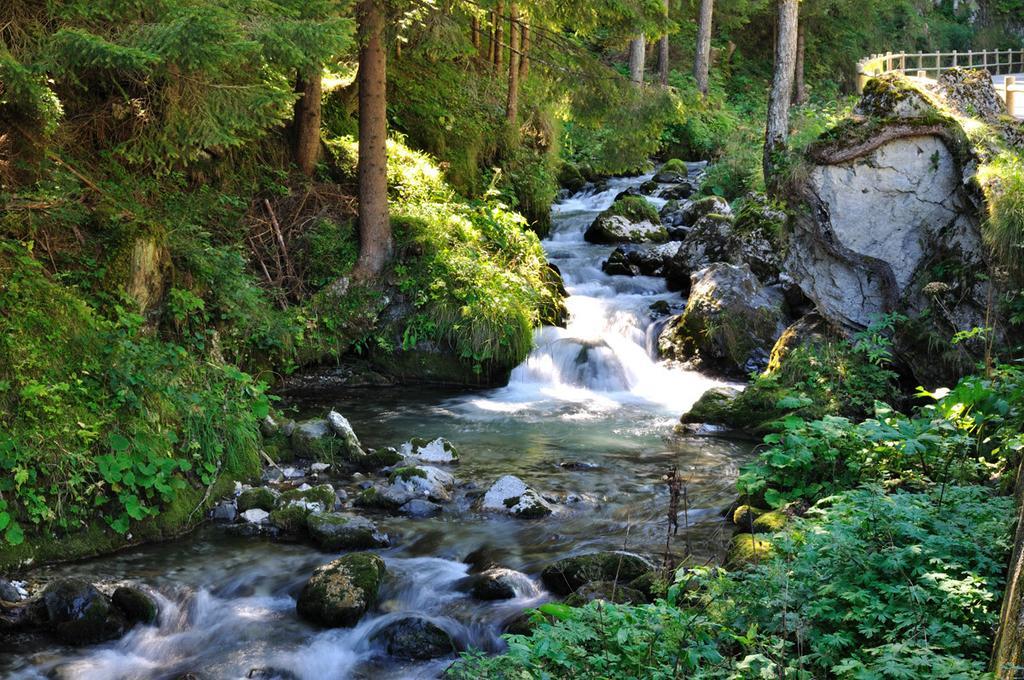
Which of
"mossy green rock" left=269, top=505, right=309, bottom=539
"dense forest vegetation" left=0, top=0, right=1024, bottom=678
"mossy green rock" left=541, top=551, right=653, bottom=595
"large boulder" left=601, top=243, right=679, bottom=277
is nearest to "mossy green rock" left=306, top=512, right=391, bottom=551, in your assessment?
"mossy green rock" left=269, top=505, right=309, bottom=539

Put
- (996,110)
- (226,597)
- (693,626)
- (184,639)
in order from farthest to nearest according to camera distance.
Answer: (996,110) → (226,597) → (184,639) → (693,626)

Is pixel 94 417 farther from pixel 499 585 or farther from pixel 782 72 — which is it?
pixel 782 72

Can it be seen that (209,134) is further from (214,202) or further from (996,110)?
(996,110)

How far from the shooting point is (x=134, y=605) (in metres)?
6.50

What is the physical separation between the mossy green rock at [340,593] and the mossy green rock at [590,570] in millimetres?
1304

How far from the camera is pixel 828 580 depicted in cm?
485

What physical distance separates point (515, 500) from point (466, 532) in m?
0.66

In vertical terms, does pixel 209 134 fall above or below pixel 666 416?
above

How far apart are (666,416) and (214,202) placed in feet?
21.2

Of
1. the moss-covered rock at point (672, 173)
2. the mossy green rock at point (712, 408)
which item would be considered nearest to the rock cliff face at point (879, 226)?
the mossy green rock at point (712, 408)

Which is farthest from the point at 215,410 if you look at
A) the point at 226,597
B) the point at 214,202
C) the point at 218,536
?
the point at 214,202

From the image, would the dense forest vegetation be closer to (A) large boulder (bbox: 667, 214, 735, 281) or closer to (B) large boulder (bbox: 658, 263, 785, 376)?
(A) large boulder (bbox: 667, 214, 735, 281)

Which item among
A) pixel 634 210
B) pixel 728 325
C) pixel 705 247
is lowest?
pixel 728 325

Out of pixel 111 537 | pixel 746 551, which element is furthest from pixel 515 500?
pixel 111 537
